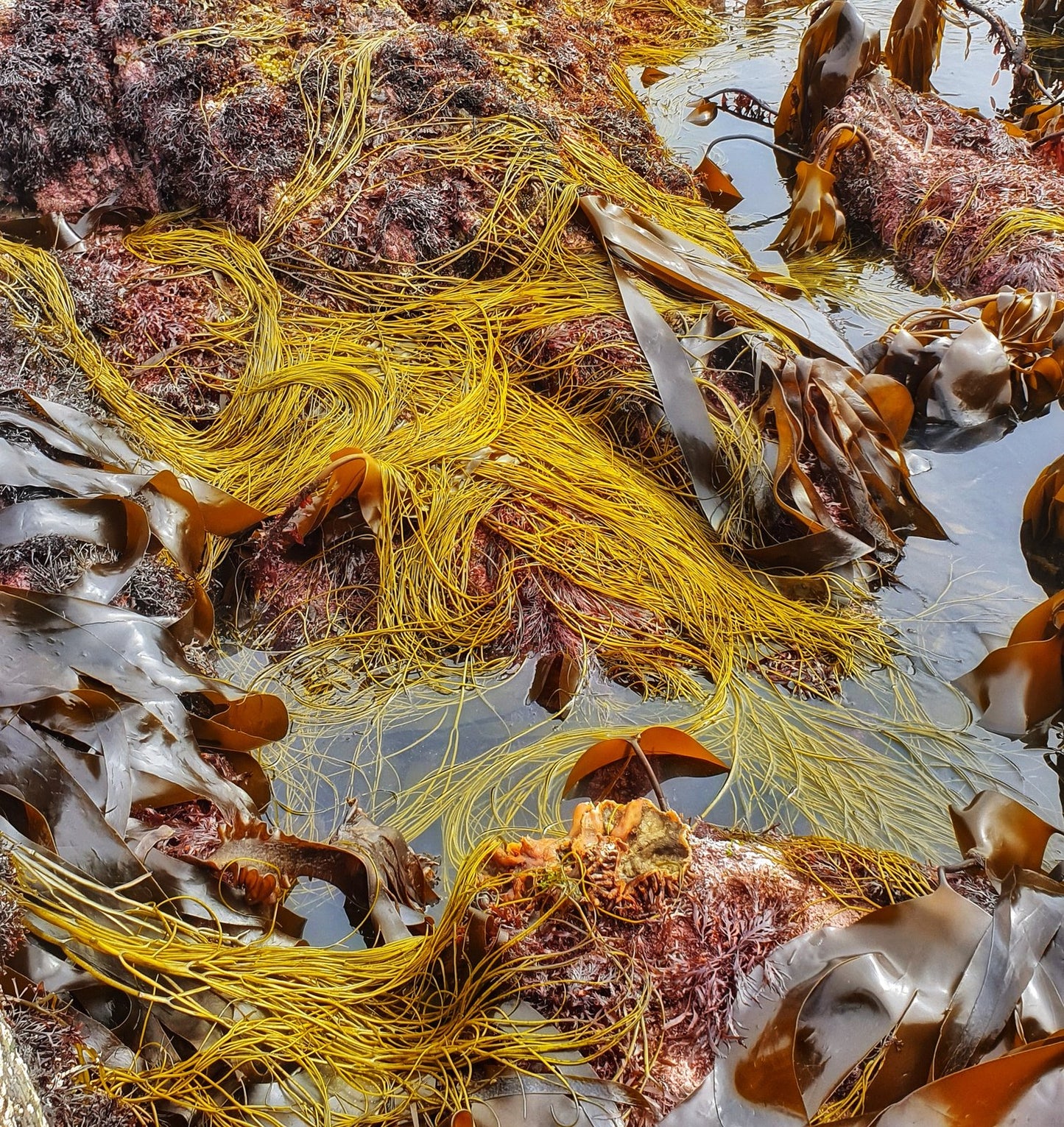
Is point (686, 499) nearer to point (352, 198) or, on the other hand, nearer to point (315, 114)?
point (352, 198)

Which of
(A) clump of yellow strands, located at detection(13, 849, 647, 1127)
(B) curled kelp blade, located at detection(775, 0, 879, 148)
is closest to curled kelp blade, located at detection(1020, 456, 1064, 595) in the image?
(A) clump of yellow strands, located at detection(13, 849, 647, 1127)

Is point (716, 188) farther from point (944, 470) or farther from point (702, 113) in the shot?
point (944, 470)

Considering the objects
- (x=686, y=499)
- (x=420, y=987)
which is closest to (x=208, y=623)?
(x=420, y=987)

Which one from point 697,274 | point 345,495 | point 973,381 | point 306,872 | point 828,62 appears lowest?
A: point 306,872

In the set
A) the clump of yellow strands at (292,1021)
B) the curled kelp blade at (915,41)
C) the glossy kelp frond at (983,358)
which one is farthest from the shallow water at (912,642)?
the curled kelp blade at (915,41)

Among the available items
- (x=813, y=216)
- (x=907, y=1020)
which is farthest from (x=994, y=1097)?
(x=813, y=216)

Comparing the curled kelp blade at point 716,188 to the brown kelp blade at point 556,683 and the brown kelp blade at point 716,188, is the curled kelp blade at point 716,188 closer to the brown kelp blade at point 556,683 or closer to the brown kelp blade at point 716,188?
the brown kelp blade at point 716,188
